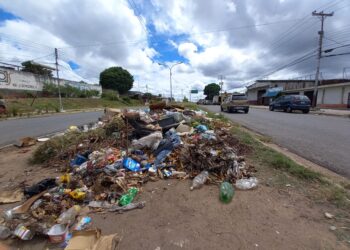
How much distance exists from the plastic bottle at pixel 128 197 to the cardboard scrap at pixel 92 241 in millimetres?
634

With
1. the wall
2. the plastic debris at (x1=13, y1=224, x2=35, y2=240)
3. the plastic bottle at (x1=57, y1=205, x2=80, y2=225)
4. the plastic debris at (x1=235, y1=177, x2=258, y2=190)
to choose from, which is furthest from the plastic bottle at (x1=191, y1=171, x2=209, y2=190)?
the wall

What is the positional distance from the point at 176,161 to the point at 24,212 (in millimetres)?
2604

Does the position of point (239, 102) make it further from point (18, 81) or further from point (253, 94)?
point (253, 94)

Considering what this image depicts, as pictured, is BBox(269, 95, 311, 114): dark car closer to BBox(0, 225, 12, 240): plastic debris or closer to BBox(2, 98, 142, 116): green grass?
BBox(0, 225, 12, 240): plastic debris

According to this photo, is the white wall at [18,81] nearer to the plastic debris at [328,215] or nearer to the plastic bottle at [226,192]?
the plastic bottle at [226,192]

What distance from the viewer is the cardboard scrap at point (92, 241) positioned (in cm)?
233

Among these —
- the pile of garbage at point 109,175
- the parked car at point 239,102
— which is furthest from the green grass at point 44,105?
the pile of garbage at point 109,175

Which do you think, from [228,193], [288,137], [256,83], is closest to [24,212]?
[228,193]

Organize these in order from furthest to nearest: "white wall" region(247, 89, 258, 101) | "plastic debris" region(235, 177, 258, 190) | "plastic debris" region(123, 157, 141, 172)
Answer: "white wall" region(247, 89, 258, 101)
"plastic debris" region(123, 157, 141, 172)
"plastic debris" region(235, 177, 258, 190)

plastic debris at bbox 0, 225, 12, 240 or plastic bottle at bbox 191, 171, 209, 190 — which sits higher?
plastic bottle at bbox 191, 171, 209, 190

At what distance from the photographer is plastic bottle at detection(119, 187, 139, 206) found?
3.20 meters

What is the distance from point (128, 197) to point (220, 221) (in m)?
1.43

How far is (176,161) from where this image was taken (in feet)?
14.5

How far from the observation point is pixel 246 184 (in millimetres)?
3451
